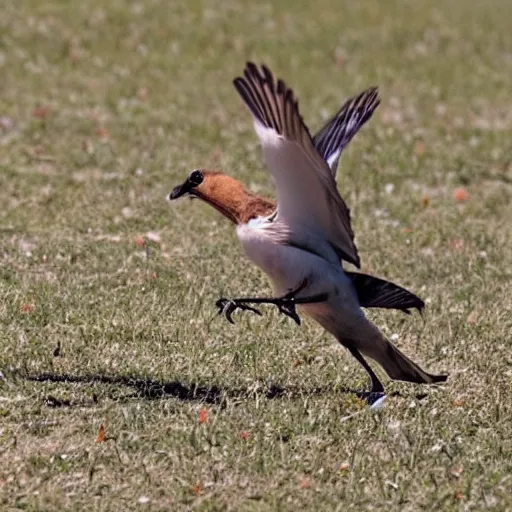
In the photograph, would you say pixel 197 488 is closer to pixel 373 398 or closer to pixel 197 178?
pixel 373 398

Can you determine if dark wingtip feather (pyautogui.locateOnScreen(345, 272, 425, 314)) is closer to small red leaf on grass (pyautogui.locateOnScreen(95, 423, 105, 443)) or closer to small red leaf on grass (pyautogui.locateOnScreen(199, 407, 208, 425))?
small red leaf on grass (pyautogui.locateOnScreen(199, 407, 208, 425))

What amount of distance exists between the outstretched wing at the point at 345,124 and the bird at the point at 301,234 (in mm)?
632

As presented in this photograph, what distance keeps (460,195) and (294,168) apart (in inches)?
175

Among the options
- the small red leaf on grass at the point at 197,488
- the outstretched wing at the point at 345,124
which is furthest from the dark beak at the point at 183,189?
the small red leaf on grass at the point at 197,488

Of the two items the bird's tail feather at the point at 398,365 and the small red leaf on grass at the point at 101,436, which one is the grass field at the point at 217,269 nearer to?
the small red leaf on grass at the point at 101,436

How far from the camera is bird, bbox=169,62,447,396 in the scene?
4.93 m

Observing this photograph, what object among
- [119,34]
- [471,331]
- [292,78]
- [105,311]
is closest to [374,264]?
[471,331]

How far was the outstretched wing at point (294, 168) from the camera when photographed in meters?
4.86

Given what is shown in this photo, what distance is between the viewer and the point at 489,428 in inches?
209

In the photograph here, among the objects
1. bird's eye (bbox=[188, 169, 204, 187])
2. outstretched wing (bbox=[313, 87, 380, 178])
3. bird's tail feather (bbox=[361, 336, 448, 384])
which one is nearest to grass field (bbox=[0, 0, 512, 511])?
bird's tail feather (bbox=[361, 336, 448, 384])

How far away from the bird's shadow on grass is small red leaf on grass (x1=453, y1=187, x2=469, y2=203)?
3729mm

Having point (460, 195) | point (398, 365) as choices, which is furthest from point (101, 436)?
point (460, 195)

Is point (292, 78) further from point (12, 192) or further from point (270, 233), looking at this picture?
point (270, 233)

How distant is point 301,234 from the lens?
532cm
